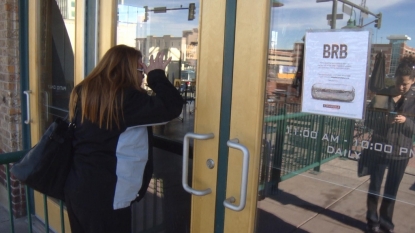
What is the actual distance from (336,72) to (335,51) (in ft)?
0.27

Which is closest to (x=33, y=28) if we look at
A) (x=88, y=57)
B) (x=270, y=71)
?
(x=88, y=57)

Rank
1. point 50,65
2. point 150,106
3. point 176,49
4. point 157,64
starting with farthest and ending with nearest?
1. point 50,65
2. point 176,49
3. point 157,64
4. point 150,106

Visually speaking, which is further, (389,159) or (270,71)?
(270,71)

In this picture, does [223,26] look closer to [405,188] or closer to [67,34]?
[405,188]

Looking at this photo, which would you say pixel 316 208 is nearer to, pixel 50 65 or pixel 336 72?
pixel 336 72

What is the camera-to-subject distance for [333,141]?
1.62 metres

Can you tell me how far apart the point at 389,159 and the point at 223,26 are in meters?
0.96

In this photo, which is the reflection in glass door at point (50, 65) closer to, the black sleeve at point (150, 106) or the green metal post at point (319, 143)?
the black sleeve at point (150, 106)

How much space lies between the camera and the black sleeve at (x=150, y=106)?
195 centimetres

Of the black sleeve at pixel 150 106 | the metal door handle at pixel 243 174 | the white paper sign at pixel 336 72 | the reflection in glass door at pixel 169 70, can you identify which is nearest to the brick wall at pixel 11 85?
the reflection in glass door at pixel 169 70

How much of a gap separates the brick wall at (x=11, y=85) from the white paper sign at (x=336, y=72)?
290 cm

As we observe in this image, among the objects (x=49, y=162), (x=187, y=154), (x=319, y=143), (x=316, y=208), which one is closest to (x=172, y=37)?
(x=187, y=154)

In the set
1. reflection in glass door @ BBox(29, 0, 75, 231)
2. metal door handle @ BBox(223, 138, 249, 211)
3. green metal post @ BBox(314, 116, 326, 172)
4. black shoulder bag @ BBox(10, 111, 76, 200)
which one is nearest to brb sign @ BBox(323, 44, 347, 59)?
green metal post @ BBox(314, 116, 326, 172)

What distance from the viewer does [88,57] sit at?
9.37ft
